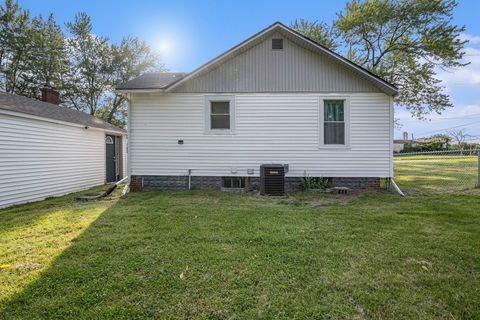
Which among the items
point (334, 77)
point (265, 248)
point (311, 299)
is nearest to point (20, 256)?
point (265, 248)

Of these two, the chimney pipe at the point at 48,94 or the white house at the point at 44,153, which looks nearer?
the white house at the point at 44,153

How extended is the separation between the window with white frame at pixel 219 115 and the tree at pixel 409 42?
10810 millimetres

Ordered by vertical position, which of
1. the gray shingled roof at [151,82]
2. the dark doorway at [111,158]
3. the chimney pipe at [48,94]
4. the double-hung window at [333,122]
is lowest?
the dark doorway at [111,158]

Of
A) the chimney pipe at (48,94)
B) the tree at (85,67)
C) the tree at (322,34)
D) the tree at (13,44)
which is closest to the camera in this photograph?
the chimney pipe at (48,94)

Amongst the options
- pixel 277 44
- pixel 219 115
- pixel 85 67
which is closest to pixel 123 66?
pixel 85 67

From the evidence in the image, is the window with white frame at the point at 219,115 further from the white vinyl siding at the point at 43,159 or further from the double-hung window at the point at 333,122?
the white vinyl siding at the point at 43,159

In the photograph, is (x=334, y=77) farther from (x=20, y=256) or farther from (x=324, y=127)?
(x=20, y=256)

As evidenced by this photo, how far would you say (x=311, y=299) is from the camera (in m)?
2.30

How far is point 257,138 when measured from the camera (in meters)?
8.16

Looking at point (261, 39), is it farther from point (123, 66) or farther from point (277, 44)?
point (123, 66)

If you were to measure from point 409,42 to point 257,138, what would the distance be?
38.3 ft

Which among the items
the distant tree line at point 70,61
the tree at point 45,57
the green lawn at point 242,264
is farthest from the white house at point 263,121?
the tree at point 45,57

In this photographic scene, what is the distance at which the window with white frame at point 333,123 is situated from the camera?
26.7ft

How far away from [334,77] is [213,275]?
288 inches
